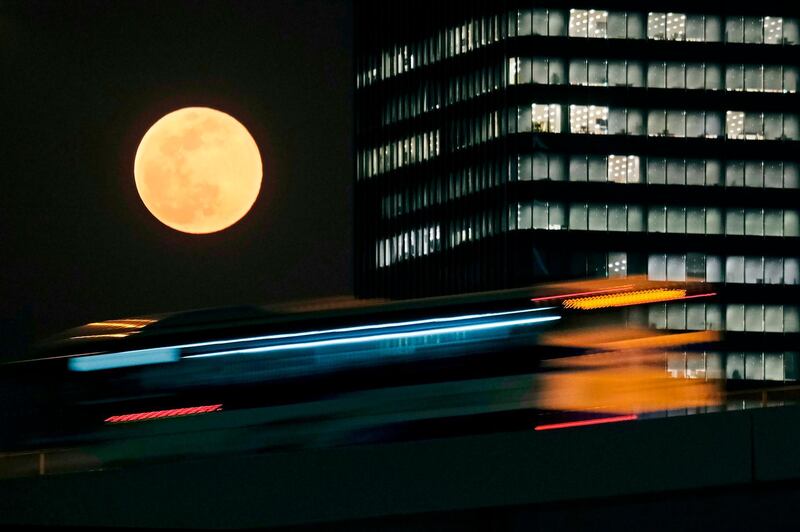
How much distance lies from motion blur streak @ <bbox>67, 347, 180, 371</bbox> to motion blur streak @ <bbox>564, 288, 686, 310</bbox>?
5.23 m

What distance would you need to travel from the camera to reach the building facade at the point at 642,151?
86438 millimetres

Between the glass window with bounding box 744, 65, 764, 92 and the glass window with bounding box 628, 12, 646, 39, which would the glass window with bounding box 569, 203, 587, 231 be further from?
the glass window with bounding box 744, 65, 764, 92

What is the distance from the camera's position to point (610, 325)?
1898cm

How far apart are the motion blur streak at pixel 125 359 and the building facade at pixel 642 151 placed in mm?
67125

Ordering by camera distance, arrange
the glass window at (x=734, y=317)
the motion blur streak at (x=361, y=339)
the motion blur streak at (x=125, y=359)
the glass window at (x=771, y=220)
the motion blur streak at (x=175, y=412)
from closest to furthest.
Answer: the motion blur streak at (x=175, y=412) < the motion blur streak at (x=361, y=339) < the motion blur streak at (x=125, y=359) < the glass window at (x=734, y=317) < the glass window at (x=771, y=220)

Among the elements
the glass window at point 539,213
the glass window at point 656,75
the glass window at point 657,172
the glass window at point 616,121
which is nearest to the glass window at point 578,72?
the glass window at point 616,121

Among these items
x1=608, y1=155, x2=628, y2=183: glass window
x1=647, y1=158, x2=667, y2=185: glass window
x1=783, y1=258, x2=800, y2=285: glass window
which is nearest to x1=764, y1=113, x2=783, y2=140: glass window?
x1=647, y1=158, x2=667, y2=185: glass window

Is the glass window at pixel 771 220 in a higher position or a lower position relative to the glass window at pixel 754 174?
lower

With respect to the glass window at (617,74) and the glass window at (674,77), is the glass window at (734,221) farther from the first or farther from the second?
the glass window at (617,74)

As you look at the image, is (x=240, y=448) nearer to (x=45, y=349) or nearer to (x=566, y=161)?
(x=45, y=349)

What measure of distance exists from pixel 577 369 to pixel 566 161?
2718 inches

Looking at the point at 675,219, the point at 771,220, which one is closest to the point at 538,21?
the point at 675,219

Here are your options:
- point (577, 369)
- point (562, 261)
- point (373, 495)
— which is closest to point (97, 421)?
point (373, 495)

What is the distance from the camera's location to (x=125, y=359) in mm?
18688
